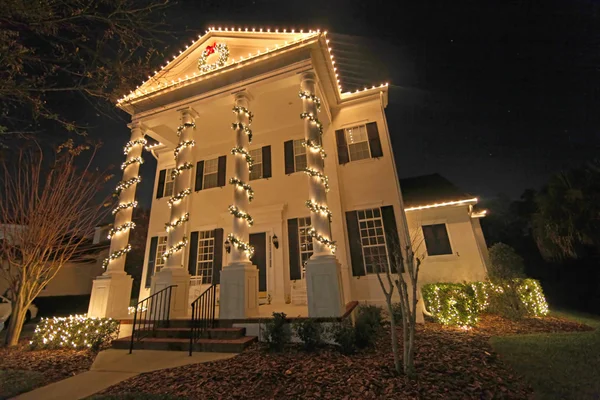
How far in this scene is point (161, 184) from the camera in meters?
11.9

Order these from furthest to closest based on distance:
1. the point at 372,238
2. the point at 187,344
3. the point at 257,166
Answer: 1. the point at 257,166
2. the point at 372,238
3. the point at 187,344

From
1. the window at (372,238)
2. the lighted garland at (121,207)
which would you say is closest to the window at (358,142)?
the window at (372,238)

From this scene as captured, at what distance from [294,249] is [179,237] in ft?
12.7

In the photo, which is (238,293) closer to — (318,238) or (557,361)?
(318,238)

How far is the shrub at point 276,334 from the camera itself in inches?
194

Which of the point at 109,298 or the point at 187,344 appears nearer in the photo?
the point at 187,344

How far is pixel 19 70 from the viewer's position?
141 inches

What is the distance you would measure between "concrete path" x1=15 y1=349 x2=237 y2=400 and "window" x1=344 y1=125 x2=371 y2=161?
24.8 ft

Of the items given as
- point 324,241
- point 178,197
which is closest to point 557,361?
point 324,241

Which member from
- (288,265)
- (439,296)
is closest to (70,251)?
(288,265)

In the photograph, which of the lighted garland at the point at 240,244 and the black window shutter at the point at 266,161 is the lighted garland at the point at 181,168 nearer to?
the lighted garland at the point at 240,244

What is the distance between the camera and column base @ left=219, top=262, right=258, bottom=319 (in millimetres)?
5961

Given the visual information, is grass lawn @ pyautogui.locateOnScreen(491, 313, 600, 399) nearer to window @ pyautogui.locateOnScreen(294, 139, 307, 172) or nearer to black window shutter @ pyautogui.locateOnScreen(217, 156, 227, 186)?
window @ pyautogui.locateOnScreen(294, 139, 307, 172)

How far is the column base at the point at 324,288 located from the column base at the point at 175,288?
3.55 metres
